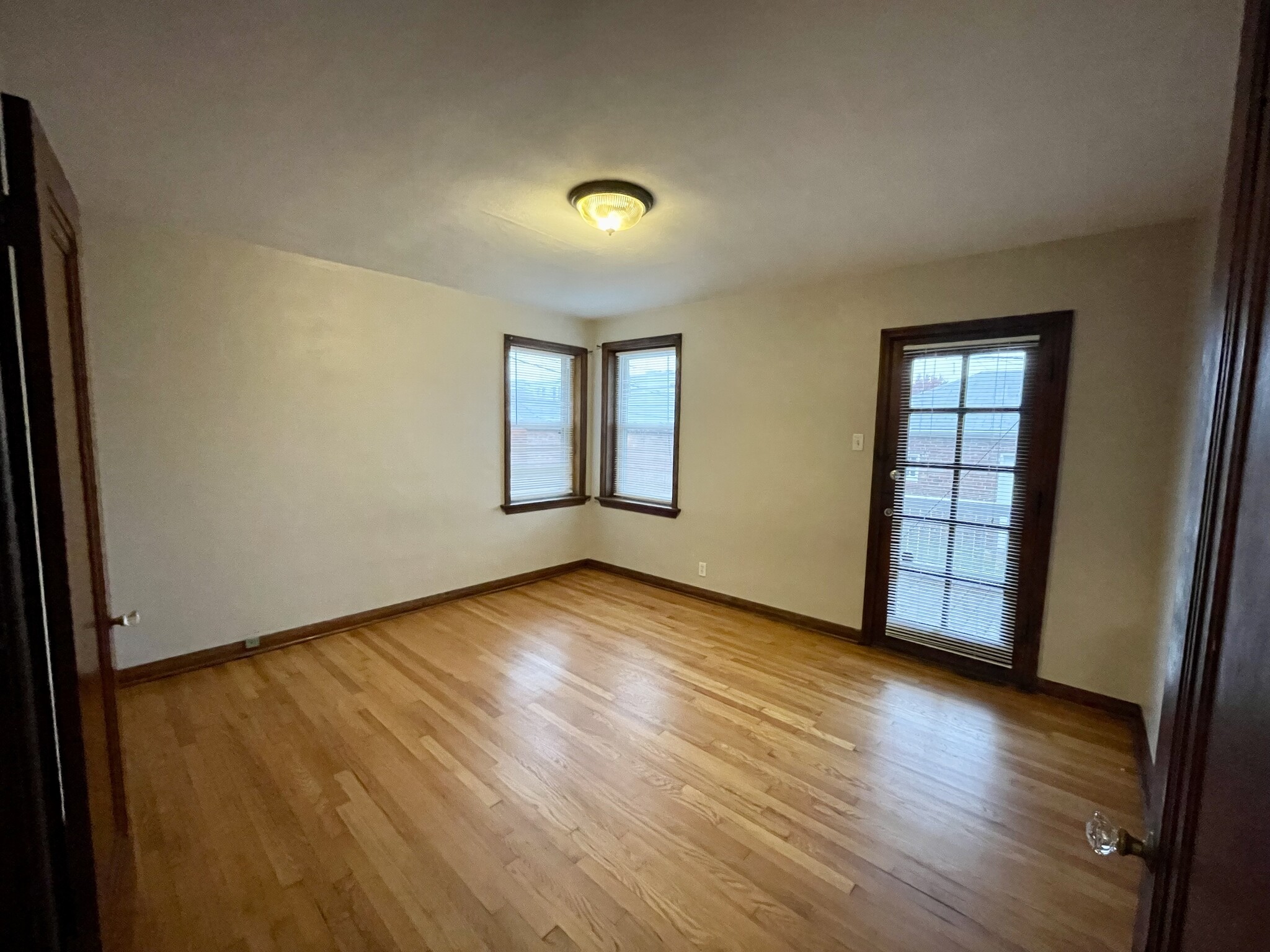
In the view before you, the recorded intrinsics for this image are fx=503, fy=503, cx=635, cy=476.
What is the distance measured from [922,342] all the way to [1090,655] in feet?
6.31

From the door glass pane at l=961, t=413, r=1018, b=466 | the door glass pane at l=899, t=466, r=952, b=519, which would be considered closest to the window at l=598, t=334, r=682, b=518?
the door glass pane at l=899, t=466, r=952, b=519

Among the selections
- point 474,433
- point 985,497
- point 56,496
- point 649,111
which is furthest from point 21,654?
point 985,497

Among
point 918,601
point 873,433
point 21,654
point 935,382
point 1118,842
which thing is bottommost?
point 918,601

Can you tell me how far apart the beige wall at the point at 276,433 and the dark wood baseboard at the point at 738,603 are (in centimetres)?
130

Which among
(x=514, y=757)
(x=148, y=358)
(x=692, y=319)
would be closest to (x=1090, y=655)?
(x=514, y=757)

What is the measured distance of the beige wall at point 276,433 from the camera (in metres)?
2.64

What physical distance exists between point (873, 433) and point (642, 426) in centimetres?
205

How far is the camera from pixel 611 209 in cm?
220

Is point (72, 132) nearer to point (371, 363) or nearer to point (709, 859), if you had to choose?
point (371, 363)

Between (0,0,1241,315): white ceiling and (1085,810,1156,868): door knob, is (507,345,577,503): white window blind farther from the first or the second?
(1085,810,1156,868): door knob

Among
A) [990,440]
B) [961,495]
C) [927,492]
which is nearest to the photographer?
[990,440]

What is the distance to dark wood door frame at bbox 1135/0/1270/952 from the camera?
56cm

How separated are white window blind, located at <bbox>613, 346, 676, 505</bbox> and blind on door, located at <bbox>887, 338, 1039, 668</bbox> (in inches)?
73.7

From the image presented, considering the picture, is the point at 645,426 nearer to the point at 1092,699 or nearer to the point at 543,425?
the point at 543,425
